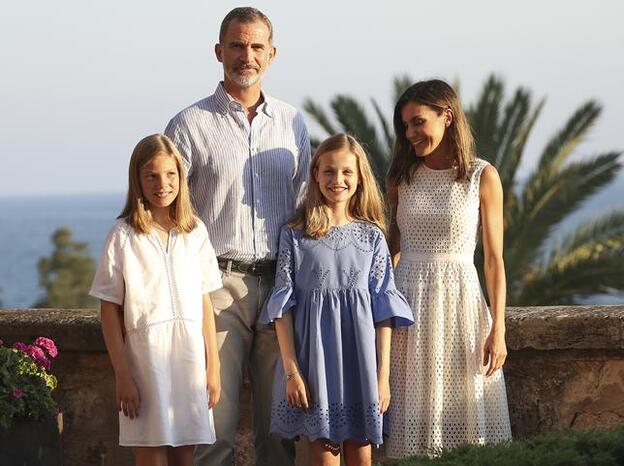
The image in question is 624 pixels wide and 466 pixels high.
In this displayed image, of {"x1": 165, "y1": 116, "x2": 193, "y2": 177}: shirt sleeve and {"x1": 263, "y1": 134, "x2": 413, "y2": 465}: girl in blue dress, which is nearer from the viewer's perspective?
{"x1": 263, "y1": 134, "x2": 413, "y2": 465}: girl in blue dress

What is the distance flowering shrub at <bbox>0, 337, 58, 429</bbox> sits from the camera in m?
5.70

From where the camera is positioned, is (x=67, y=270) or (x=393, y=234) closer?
(x=393, y=234)

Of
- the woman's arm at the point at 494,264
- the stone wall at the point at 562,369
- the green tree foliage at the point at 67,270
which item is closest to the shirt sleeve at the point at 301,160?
the woman's arm at the point at 494,264

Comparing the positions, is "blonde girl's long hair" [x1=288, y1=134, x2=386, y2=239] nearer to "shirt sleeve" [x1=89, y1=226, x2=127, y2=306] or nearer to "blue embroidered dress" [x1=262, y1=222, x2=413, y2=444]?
"blue embroidered dress" [x1=262, y1=222, x2=413, y2=444]

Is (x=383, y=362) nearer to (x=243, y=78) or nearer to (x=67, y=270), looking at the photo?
(x=243, y=78)

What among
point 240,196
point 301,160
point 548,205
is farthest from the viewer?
point 548,205

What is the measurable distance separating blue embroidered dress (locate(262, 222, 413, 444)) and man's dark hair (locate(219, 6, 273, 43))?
0.89 metres

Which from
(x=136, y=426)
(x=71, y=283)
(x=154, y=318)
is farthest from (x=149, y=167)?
(x=71, y=283)

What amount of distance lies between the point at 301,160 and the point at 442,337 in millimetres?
963

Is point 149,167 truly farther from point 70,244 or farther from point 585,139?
point 70,244

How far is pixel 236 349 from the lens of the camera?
222 inches

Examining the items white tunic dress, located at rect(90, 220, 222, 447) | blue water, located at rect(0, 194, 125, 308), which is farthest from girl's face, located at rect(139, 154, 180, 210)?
blue water, located at rect(0, 194, 125, 308)

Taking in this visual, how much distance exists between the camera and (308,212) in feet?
18.3

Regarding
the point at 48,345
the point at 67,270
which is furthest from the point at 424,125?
the point at 67,270
